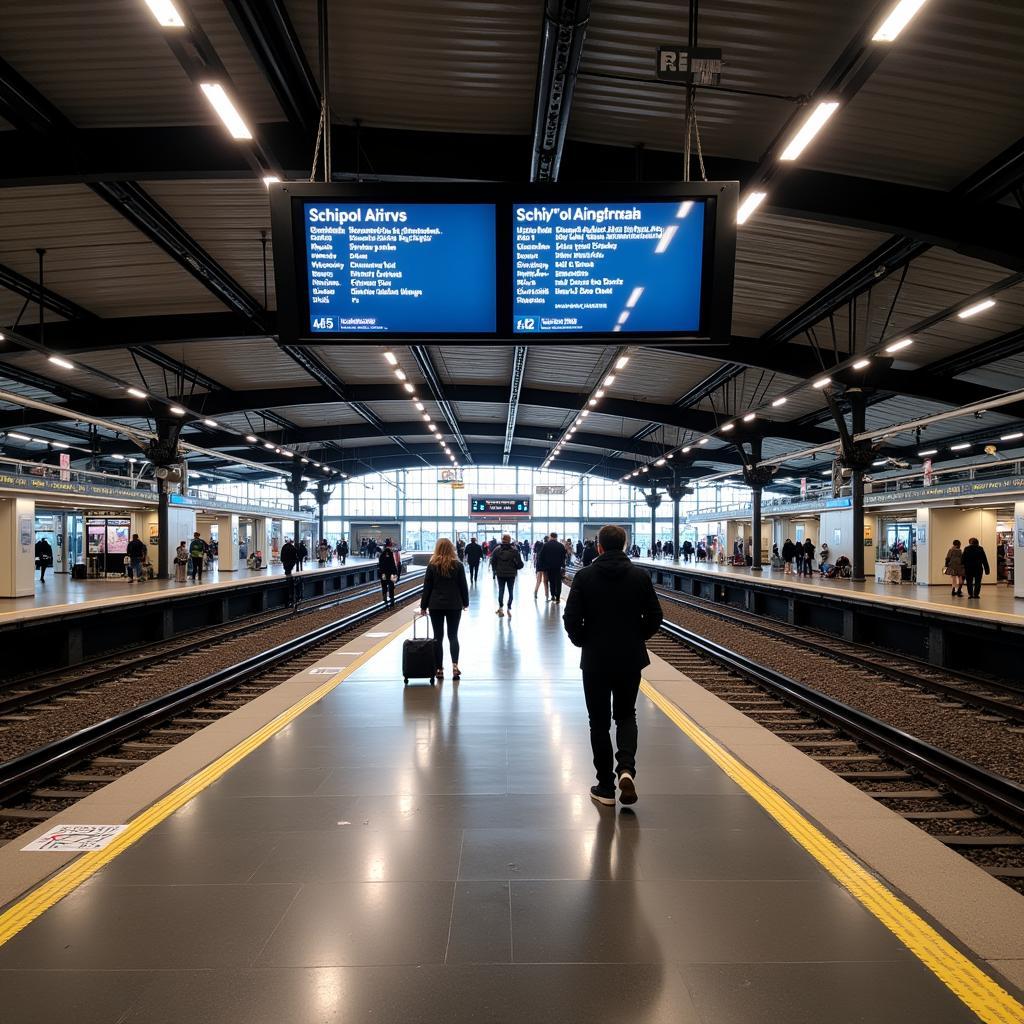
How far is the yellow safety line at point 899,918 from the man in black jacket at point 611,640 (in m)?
0.93

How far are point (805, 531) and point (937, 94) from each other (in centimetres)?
3270

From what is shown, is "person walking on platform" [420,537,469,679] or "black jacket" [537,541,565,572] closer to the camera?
"person walking on platform" [420,537,469,679]

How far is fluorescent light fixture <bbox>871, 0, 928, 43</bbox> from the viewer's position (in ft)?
15.0

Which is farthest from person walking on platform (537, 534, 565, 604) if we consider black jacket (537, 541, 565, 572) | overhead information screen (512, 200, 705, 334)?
overhead information screen (512, 200, 705, 334)

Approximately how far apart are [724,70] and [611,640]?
587cm

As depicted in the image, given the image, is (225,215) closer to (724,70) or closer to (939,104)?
(724,70)

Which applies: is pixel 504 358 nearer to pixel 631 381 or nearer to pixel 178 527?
pixel 631 381

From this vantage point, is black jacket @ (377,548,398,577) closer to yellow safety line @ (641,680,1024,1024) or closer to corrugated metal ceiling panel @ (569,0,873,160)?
corrugated metal ceiling panel @ (569,0,873,160)

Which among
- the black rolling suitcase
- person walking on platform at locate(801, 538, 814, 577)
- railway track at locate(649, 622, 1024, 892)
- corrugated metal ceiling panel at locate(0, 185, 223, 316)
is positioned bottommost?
railway track at locate(649, 622, 1024, 892)

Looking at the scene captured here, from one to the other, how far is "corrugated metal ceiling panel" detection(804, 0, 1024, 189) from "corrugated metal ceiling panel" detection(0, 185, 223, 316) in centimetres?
996

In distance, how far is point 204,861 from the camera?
12.4 ft

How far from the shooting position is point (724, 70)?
7.22 m

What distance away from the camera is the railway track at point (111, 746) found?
5.66 metres

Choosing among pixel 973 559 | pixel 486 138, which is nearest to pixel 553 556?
pixel 973 559
